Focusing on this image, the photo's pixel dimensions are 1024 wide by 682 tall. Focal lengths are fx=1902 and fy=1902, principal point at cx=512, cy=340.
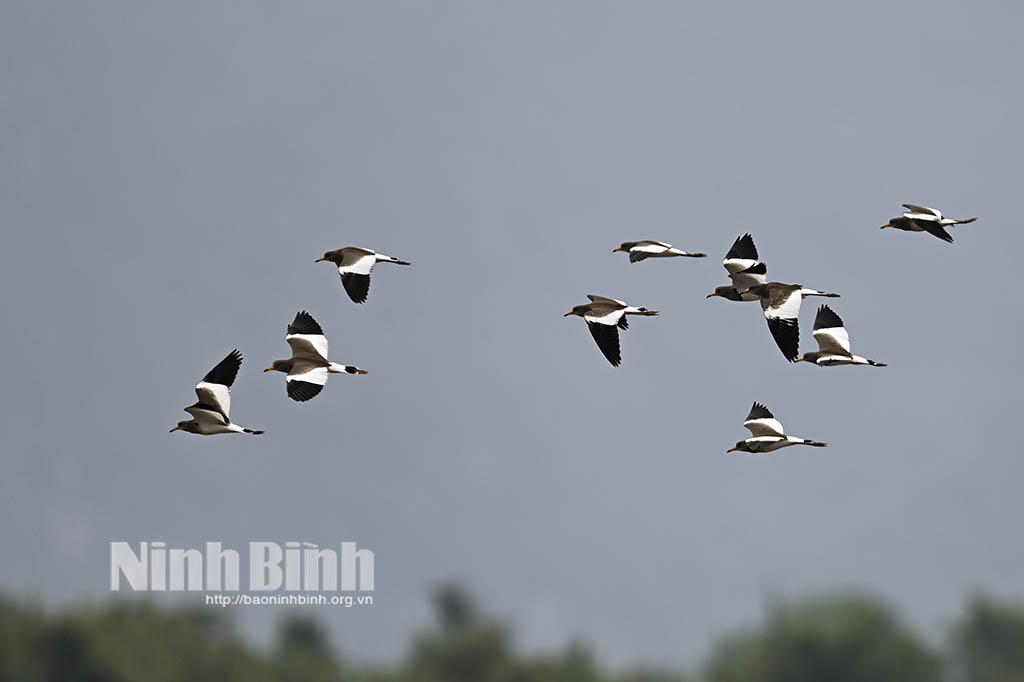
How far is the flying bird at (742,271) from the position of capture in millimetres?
43281

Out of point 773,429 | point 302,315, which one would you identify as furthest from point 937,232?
point 302,315

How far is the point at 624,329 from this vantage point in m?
41.1

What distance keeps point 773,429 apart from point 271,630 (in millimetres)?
34449

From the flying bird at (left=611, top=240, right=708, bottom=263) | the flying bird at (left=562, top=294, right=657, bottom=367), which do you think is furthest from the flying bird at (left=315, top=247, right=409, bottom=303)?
the flying bird at (left=611, top=240, right=708, bottom=263)

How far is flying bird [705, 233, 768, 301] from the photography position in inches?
1704

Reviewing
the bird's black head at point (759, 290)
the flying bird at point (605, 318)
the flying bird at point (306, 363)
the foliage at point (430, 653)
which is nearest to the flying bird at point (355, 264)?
the flying bird at point (306, 363)

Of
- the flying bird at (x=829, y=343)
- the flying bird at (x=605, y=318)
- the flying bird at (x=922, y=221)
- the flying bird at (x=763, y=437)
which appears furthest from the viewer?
the flying bird at (x=922, y=221)

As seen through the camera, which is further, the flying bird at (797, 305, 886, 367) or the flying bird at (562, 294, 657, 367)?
the flying bird at (562, 294, 657, 367)

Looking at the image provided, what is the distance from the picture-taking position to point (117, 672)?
64.6 m

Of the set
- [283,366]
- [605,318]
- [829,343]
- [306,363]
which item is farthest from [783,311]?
[283,366]

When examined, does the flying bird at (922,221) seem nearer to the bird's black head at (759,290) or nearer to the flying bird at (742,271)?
the flying bird at (742,271)

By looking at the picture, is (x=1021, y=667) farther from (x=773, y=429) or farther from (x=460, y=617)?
(x=773, y=429)

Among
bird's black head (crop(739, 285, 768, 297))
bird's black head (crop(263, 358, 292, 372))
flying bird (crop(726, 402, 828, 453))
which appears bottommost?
flying bird (crop(726, 402, 828, 453))

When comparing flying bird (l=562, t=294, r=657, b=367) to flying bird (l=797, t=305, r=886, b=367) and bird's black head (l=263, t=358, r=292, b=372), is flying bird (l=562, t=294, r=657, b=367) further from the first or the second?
bird's black head (l=263, t=358, r=292, b=372)
